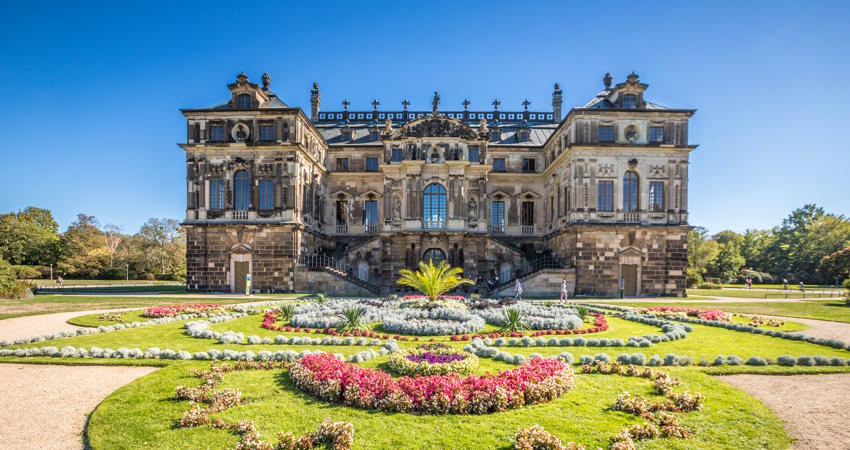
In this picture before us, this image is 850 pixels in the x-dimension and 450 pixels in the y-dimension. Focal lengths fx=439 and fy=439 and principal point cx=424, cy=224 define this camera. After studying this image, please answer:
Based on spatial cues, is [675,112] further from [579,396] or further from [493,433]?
[493,433]

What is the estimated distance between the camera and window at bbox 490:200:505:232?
48438mm

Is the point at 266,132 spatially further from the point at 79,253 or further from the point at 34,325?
the point at 79,253

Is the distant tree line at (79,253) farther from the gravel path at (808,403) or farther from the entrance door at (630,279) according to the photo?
the gravel path at (808,403)

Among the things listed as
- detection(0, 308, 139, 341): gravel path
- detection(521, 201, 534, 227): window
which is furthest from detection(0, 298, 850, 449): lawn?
detection(521, 201, 534, 227): window

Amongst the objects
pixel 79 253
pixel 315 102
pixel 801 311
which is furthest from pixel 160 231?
pixel 801 311

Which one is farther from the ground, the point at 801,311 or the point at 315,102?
the point at 315,102

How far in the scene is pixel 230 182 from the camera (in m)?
40.4

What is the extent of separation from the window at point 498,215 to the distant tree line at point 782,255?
30.7 metres

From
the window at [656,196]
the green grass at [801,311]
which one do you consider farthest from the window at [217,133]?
the green grass at [801,311]

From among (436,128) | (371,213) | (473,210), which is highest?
(436,128)

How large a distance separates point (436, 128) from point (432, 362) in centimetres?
3428

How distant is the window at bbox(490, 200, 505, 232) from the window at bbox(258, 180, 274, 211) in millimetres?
23086

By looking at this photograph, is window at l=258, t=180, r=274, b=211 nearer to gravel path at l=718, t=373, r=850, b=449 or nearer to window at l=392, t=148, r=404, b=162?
window at l=392, t=148, r=404, b=162

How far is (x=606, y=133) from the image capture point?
131ft
